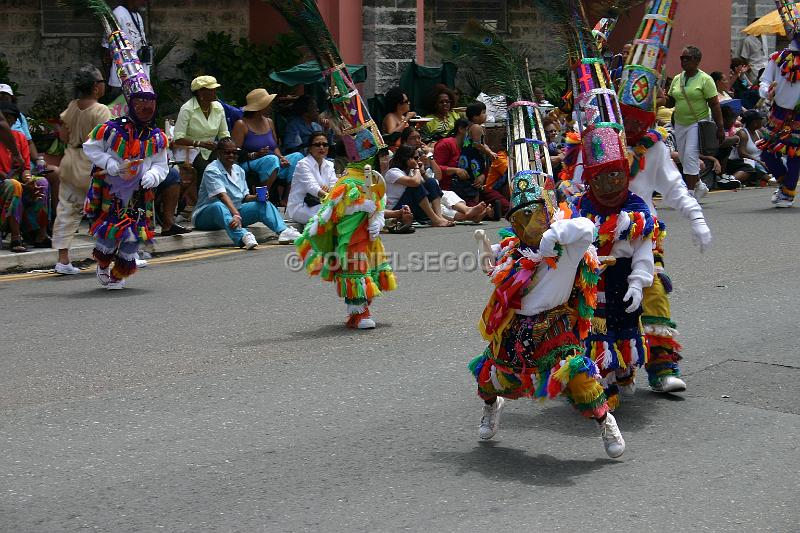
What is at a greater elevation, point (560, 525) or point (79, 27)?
point (79, 27)

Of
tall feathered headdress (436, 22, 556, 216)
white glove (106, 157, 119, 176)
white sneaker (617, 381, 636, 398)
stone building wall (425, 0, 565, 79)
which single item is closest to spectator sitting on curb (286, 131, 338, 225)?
white glove (106, 157, 119, 176)

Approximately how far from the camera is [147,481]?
213 inches

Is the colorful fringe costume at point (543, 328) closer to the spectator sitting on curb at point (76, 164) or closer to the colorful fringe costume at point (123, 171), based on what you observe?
the colorful fringe costume at point (123, 171)

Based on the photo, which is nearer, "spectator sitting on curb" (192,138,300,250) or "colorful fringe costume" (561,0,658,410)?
"colorful fringe costume" (561,0,658,410)

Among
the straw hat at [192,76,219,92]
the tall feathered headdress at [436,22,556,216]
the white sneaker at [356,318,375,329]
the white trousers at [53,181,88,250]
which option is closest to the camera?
the tall feathered headdress at [436,22,556,216]

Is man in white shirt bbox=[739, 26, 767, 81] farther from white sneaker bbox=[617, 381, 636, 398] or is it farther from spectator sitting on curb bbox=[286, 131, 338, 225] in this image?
white sneaker bbox=[617, 381, 636, 398]

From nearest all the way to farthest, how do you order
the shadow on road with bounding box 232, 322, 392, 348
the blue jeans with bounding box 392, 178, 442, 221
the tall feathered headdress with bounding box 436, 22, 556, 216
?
the tall feathered headdress with bounding box 436, 22, 556, 216 < the shadow on road with bounding box 232, 322, 392, 348 < the blue jeans with bounding box 392, 178, 442, 221

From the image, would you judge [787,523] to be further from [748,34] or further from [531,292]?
[748,34]

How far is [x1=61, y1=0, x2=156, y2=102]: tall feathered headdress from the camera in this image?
408 inches

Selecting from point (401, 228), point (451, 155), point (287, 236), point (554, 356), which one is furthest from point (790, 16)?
point (554, 356)

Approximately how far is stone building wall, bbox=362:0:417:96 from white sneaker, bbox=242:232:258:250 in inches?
221

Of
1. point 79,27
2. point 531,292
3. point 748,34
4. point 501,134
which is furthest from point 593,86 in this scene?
point 748,34

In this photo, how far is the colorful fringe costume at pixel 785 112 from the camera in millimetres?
14727

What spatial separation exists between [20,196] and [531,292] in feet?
25.7
